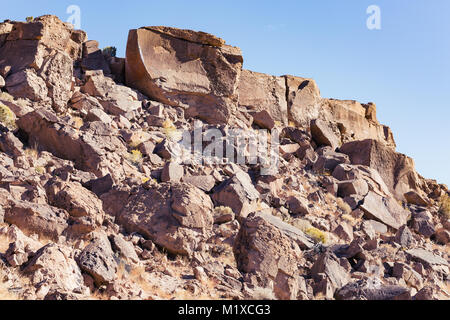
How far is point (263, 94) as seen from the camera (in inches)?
744

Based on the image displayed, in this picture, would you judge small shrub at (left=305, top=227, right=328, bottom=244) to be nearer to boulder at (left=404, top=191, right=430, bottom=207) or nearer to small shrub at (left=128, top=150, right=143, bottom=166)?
small shrub at (left=128, top=150, right=143, bottom=166)

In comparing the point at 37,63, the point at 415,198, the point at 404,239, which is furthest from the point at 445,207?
the point at 37,63

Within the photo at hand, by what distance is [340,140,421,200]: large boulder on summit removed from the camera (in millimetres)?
18797

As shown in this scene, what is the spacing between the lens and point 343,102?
891 inches

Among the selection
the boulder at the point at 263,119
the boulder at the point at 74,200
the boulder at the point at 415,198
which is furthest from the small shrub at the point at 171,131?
the boulder at the point at 415,198

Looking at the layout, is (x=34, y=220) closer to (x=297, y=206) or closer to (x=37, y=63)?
(x=37, y=63)

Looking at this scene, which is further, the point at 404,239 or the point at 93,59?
the point at 93,59

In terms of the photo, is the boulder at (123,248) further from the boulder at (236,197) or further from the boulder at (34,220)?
the boulder at (236,197)

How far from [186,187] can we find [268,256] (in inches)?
96.2

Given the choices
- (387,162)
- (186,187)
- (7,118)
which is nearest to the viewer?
(186,187)

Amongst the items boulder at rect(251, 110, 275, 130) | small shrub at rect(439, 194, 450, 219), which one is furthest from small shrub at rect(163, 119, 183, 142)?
small shrub at rect(439, 194, 450, 219)

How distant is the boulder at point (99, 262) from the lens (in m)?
6.48

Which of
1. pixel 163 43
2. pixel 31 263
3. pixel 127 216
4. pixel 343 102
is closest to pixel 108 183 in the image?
pixel 127 216

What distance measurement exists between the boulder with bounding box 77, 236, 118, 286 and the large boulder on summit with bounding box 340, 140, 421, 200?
13914 mm
